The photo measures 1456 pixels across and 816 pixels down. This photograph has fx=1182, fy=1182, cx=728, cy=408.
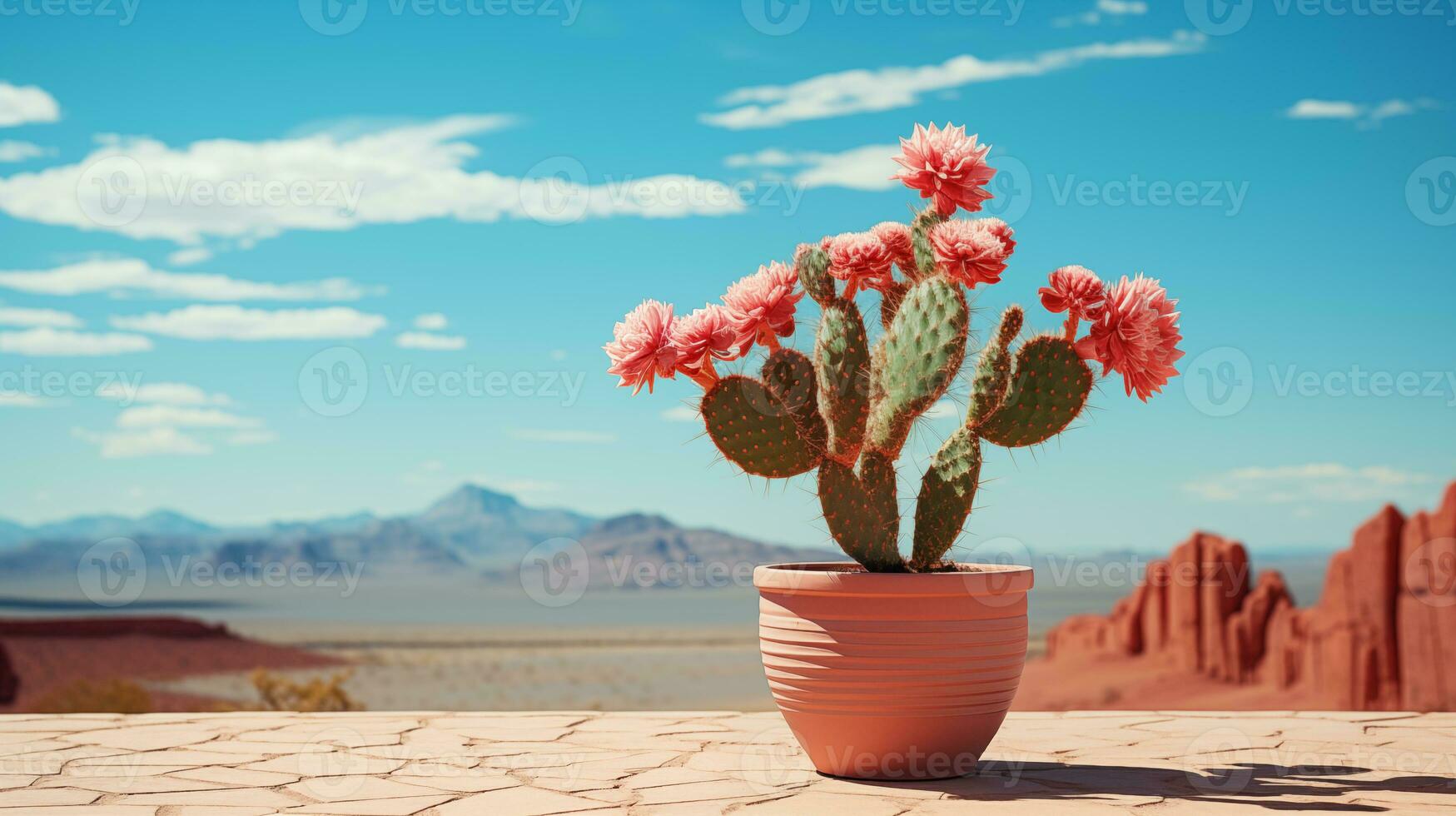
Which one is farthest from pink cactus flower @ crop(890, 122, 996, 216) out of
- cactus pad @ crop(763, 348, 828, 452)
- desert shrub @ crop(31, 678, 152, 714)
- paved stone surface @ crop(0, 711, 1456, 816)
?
desert shrub @ crop(31, 678, 152, 714)

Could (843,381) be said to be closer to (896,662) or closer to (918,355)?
(918,355)

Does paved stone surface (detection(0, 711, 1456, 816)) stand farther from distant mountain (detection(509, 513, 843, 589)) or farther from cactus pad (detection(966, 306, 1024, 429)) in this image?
distant mountain (detection(509, 513, 843, 589))

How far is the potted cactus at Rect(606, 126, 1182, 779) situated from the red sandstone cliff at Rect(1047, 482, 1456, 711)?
18.0 m

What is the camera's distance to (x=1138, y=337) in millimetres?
4078

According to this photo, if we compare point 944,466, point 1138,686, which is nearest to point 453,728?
point 944,466

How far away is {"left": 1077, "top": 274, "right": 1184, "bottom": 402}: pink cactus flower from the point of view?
4.08 meters

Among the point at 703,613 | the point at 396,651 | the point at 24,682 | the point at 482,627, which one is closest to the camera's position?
the point at 24,682

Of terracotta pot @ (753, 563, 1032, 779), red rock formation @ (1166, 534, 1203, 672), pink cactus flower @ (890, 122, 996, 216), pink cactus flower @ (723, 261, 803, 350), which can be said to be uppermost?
pink cactus flower @ (890, 122, 996, 216)

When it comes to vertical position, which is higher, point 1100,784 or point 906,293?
point 906,293

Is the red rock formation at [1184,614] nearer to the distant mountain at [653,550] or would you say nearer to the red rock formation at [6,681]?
the red rock formation at [6,681]

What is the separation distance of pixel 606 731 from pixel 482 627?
62.3m

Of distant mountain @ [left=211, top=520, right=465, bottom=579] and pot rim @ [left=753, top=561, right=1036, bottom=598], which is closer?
pot rim @ [left=753, top=561, right=1036, bottom=598]

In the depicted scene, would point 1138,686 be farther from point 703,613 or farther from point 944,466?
point 703,613

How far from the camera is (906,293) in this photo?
14.3 ft
